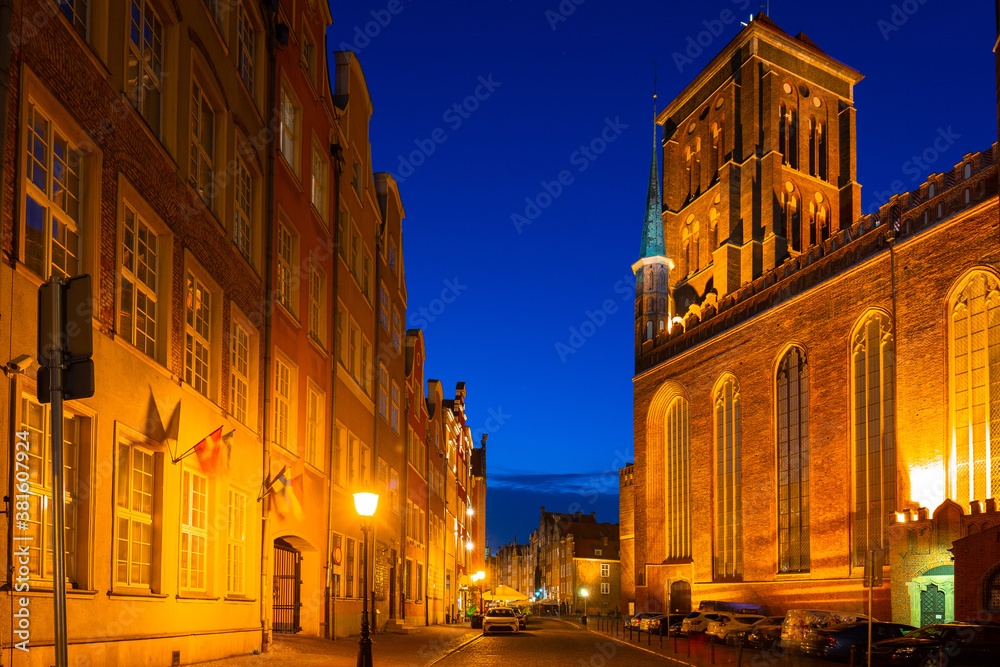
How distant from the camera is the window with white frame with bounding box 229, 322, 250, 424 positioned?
1619 cm

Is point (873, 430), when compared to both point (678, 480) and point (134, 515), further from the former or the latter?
point (134, 515)

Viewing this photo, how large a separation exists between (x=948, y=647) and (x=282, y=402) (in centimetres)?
1527

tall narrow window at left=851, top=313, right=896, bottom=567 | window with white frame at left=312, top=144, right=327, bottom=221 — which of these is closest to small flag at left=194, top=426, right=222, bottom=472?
window with white frame at left=312, top=144, right=327, bottom=221

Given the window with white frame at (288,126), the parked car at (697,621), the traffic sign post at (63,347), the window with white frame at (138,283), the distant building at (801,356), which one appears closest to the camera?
the traffic sign post at (63,347)

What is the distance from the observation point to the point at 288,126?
2098 centimetres

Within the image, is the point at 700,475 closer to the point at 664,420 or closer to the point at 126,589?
the point at 664,420

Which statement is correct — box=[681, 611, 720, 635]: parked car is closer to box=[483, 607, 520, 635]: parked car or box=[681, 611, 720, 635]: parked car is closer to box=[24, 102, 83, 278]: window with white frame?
box=[483, 607, 520, 635]: parked car

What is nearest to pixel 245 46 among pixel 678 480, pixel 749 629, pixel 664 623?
pixel 749 629

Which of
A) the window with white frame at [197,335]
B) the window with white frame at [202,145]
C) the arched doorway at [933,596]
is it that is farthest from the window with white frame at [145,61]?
the arched doorway at [933,596]

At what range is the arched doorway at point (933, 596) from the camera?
3056cm

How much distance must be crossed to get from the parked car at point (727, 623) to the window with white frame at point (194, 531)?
79.8ft

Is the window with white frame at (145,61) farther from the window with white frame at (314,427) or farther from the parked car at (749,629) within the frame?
the parked car at (749,629)

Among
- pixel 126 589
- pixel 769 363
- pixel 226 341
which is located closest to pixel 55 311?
pixel 126 589

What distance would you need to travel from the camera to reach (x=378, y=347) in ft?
103
